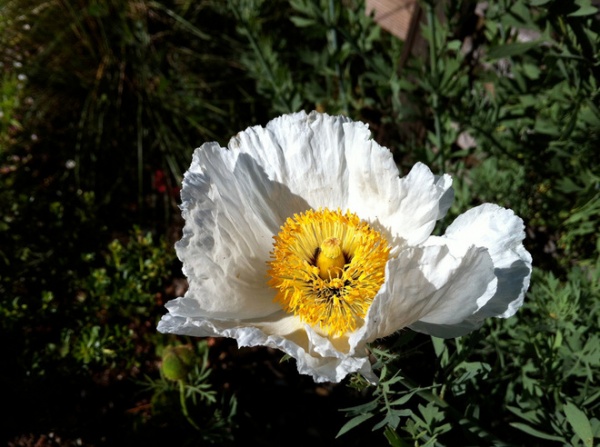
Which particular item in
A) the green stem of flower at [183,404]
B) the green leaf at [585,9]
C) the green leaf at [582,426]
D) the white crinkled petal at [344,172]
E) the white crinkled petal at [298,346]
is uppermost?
the green leaf at [585,9]

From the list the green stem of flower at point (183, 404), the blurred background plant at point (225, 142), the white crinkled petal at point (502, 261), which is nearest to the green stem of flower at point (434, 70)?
the blurred background plant at point (225, 142)

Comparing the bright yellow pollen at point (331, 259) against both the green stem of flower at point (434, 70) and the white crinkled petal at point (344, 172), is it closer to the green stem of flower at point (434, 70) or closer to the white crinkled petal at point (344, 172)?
the white crinkled petal at point (344, 172)

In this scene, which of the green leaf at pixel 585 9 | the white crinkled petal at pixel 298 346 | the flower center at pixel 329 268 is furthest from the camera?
the green leaf at pixel 585 9

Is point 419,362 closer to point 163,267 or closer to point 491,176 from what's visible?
point 491,176

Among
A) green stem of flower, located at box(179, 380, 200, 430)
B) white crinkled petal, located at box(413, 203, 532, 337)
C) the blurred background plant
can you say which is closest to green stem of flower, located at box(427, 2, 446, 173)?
the blurred background plant

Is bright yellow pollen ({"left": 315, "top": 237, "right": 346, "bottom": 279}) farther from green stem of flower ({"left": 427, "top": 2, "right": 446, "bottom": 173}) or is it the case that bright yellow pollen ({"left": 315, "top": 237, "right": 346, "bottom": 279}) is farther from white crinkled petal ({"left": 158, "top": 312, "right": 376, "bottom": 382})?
green stem of flower ({"left": 427, "top": 2, "right": 446, "bottom": 173})

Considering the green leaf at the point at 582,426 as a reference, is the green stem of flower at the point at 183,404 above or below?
below
